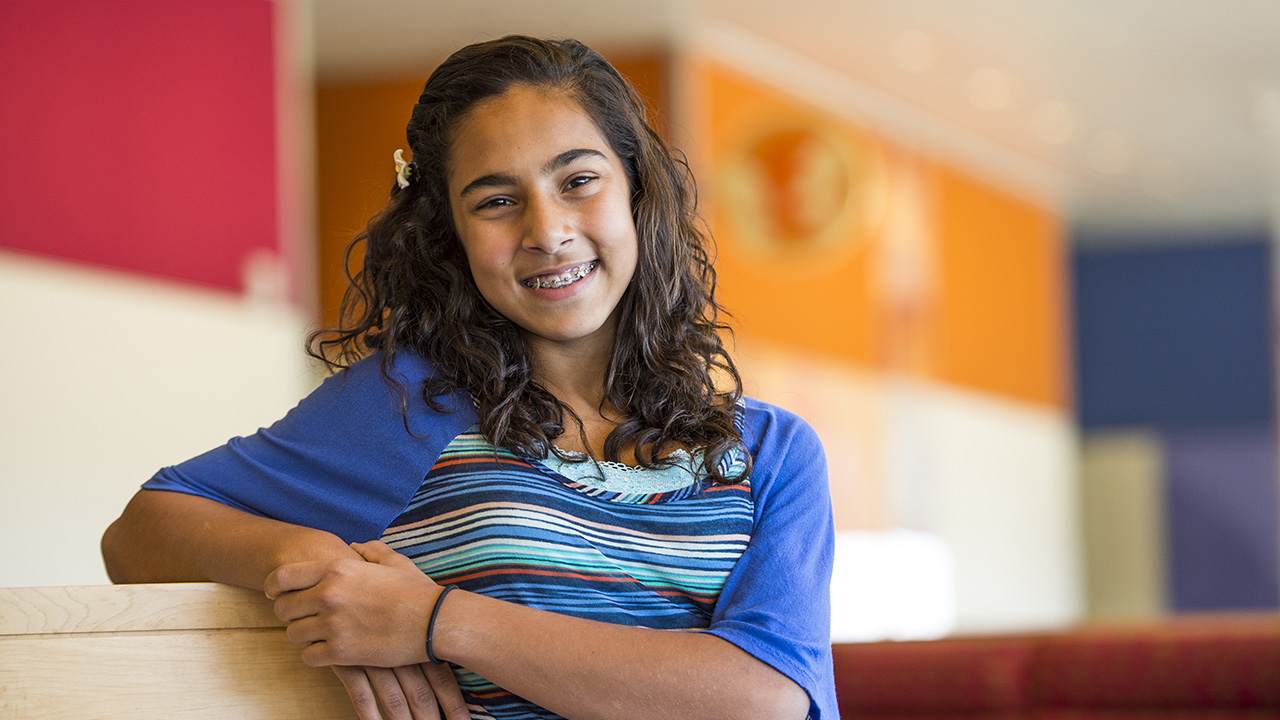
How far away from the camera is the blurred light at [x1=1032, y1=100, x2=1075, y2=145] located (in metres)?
7.10

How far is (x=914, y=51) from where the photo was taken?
20.2 feet

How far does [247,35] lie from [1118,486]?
7668 millimetres

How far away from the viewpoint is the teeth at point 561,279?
47.3 inches

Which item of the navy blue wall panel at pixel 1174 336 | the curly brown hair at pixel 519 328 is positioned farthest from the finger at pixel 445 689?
the navy blue wall panel at pixel 1174 336

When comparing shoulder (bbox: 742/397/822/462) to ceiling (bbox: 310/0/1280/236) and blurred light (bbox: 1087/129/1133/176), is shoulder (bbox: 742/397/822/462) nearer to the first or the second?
ceiling (bbox: 310/0/1280/236)

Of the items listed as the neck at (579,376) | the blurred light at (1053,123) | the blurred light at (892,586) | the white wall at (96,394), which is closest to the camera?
the neck at (579,376)

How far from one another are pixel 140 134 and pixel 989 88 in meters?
4.48

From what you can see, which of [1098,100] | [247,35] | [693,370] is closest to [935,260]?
[1098,100]

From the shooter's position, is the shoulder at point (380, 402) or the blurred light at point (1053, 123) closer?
the shoulder at point (380, 402)

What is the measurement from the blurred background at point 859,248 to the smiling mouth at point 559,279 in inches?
13.4

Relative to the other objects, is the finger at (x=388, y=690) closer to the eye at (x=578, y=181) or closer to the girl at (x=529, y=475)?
the girl at (x=529, y=475)

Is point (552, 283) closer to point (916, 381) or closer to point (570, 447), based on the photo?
point (570, 447)

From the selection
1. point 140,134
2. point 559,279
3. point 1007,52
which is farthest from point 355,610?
point 1007,52

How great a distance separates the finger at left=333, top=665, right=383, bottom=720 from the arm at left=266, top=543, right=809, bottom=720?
0.08ft
